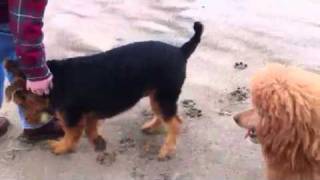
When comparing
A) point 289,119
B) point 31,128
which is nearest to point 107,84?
point 31,128

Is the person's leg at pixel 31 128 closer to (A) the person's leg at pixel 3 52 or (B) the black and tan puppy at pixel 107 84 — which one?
(A) the person's leg at pixel 3 52

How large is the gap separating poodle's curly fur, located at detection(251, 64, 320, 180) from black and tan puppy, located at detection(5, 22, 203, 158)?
3.25 ft

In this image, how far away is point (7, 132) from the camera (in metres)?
4.07

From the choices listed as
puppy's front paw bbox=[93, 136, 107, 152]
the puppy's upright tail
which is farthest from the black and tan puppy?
puppy's front paw bbox=[93, 136, 107, 152]

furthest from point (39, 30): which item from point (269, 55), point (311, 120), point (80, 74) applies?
point (269, 55)

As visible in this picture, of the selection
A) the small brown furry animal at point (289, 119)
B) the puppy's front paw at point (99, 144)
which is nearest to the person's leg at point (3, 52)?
the puppy's front paw at point (99, 144)

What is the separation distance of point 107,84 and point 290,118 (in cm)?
137

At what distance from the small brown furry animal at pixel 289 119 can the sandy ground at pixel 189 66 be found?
1.06m

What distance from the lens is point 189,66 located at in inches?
191

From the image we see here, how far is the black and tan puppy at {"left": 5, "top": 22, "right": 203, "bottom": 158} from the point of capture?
3.51m

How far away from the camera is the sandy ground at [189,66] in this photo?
3.75 m

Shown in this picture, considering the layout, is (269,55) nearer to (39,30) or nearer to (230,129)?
(230,129)

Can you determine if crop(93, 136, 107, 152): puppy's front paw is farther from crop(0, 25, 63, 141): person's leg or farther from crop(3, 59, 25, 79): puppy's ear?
crop(3, 59, 25, 79): puppy's ear

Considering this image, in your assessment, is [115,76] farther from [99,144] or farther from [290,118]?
[290,118]
